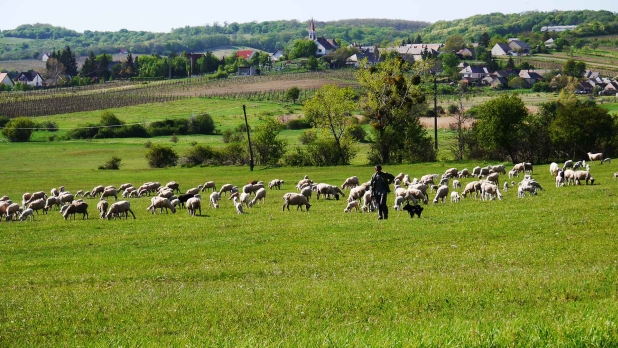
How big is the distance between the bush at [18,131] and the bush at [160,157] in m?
39.0

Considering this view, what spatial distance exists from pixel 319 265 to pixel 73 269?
293 inches

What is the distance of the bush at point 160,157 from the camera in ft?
292

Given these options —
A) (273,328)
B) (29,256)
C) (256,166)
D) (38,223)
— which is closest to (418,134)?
(256,166)

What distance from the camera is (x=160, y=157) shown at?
89250 millimetres

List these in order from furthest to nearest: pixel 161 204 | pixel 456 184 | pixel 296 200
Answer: pixel 456 184
pixel 161 204
pixel 296 200

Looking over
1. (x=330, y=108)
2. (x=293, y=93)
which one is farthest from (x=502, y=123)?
(x=293, y=93)

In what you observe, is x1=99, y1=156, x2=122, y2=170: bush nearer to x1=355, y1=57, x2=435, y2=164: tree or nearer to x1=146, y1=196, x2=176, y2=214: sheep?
x1=355, y1=57, x2=435, y2=164: tree

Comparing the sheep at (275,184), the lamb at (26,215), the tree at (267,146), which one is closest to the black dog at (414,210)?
the lamb at (26,215)

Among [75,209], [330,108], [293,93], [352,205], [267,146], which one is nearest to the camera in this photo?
[352,205]

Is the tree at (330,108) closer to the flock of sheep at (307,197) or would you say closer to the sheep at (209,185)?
the sheep at (209,185)

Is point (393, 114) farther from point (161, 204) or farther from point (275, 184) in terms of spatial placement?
point (161, 204)

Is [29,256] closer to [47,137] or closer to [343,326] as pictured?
[343,326]

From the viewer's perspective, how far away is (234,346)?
1095cm

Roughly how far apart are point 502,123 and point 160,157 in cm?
3984
